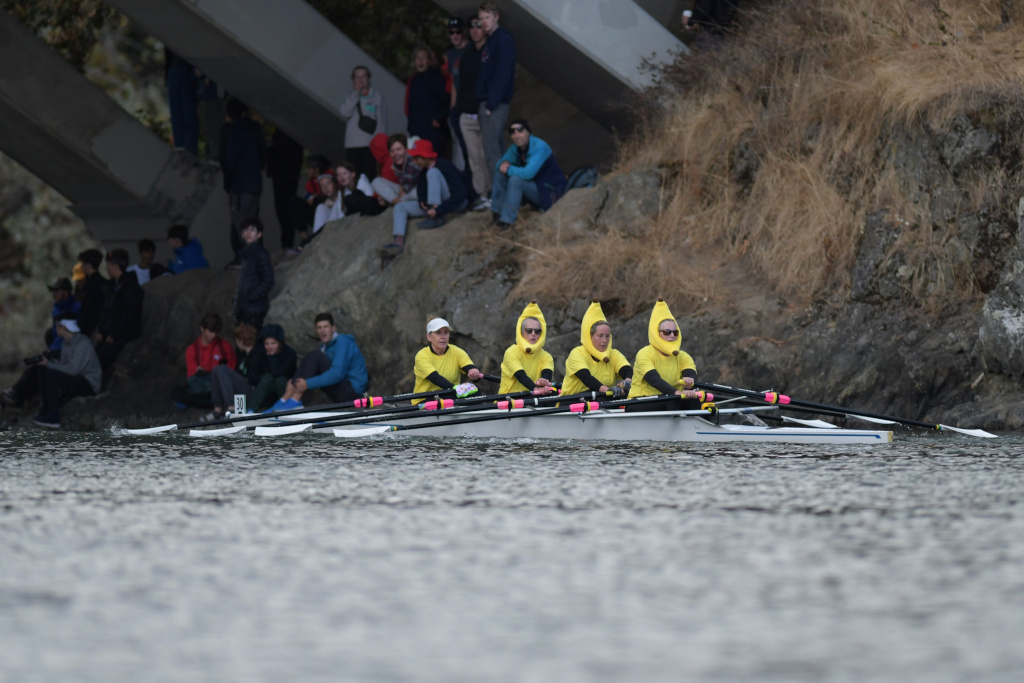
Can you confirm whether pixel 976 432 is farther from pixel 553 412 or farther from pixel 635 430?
pixel 553 412

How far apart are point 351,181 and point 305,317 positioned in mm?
1951

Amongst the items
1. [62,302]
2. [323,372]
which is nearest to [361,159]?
[323,372]

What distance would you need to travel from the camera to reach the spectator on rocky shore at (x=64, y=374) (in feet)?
52.9

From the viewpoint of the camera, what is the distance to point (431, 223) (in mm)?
16625

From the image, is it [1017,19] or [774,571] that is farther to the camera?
[1017,19]

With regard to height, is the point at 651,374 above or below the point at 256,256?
below

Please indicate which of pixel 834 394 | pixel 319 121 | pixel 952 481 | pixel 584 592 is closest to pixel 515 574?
pixel 584 592

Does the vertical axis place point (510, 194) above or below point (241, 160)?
below

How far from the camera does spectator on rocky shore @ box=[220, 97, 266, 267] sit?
18016 mm

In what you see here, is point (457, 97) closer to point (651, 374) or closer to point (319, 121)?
point (319, 121)

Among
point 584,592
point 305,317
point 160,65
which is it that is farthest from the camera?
point 160,65

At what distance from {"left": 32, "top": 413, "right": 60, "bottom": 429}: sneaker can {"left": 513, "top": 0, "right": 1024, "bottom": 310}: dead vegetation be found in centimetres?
589

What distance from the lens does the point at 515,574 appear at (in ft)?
16.6

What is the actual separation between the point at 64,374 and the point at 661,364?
8146 millimetres
